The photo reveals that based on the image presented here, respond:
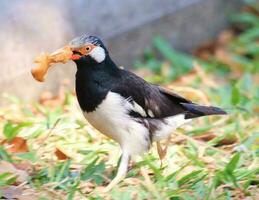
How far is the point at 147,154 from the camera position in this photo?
5.88 m

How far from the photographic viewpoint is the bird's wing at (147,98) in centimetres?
526

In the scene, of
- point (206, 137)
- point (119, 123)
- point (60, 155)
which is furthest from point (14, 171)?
Result: point (206, 137)

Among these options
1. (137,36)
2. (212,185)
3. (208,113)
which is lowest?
(212,185)

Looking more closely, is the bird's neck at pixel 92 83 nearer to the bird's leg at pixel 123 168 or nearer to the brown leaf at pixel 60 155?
the bird's leg at pixel 123 168

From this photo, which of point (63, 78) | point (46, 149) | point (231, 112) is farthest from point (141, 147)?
point (63, 78)

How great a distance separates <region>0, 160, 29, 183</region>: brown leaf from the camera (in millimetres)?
5246

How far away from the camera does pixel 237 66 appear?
8.60m

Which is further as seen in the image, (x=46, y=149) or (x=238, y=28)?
(x=238, y=28)

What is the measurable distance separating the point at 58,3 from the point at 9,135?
182cm

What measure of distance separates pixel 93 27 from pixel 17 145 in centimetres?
213

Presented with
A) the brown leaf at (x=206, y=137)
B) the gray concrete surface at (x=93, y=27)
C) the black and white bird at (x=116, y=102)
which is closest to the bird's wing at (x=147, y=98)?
the black and white bird at (x=116, y=102)

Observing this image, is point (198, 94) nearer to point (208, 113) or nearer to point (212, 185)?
point (208, 113)

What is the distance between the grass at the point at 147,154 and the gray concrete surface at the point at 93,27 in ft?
0.82

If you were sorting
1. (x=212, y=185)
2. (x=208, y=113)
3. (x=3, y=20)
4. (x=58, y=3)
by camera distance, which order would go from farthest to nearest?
1. (x=58, y=3)
2. (x=3, y=20)
3. (x=208, y=113)
4. (x=212, y=185)
